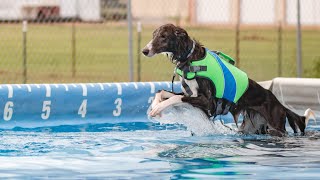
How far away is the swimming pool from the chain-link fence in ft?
14.1

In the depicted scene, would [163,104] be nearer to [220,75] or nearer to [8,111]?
[220,75]

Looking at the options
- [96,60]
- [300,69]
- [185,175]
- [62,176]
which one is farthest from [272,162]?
[96,60]

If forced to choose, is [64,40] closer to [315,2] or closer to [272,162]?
[315,2]

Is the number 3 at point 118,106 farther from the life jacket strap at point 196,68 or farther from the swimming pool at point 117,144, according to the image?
the life jacket strap at point 196,68

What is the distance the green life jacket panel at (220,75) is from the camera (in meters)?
10.8

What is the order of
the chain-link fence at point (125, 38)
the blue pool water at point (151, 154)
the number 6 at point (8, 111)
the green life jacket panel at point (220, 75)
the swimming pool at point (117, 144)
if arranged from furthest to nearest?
the chain-link fence at point (125, 38) → the number 6 at point (8, 111) → the green life jacket panel at point (220, 75) → the swimming pool at point (117, 144) → the blue pool water at point (151, 154)

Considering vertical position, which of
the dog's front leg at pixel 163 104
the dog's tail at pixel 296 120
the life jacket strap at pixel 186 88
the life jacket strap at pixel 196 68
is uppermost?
the life jacket strap at pixel 196 68

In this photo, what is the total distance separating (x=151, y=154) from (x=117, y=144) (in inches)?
30.3

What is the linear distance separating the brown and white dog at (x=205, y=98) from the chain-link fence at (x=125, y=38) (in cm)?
596

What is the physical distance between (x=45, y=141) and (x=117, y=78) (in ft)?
30.1

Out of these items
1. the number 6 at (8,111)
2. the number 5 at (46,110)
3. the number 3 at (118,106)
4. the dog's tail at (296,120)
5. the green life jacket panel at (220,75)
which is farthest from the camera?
the number 3 at (118,106)

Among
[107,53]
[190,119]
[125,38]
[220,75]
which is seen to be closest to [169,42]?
[220,75]

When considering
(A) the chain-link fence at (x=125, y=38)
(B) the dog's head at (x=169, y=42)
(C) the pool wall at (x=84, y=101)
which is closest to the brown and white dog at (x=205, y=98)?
(B) the dog's head at (x=169, y=42)

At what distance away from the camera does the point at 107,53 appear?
26.0 meters
